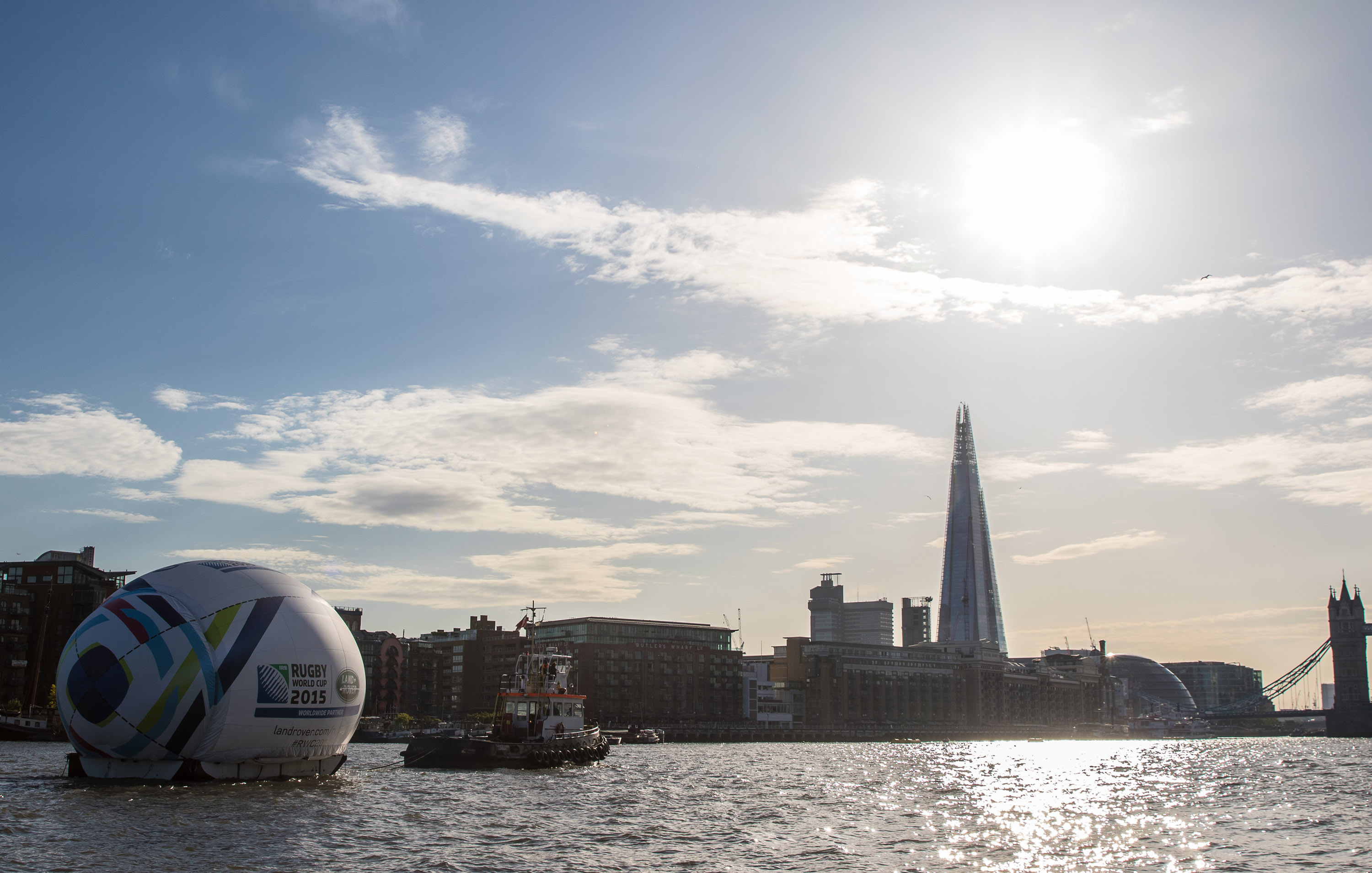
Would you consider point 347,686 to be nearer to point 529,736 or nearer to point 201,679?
point 201,679

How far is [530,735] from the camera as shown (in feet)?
274

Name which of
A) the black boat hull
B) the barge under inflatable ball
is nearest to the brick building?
the black boat hull

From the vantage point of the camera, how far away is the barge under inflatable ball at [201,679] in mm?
50188

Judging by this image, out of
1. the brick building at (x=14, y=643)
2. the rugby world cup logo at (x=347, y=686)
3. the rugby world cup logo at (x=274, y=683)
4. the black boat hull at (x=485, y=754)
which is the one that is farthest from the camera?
the brick building at (x=14, y=643)

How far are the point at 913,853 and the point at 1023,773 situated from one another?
68.0 m

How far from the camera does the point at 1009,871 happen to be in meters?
38.7

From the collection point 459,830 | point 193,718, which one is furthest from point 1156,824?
point 193,718

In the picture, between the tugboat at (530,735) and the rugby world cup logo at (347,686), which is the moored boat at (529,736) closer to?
the tugboat at (530,735)

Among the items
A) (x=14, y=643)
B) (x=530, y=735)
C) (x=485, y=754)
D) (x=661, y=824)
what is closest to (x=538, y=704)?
(x=530, y=735)

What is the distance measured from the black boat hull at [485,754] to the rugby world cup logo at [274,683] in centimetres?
2981

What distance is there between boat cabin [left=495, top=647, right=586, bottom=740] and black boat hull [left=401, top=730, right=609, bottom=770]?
3.42 ft

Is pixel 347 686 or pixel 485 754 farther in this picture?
pixel 485 754

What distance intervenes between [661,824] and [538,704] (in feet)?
117

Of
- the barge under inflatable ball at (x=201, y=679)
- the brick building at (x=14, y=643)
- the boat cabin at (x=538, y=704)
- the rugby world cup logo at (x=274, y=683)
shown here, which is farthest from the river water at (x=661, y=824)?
the brick building at (x=14, y=643)
